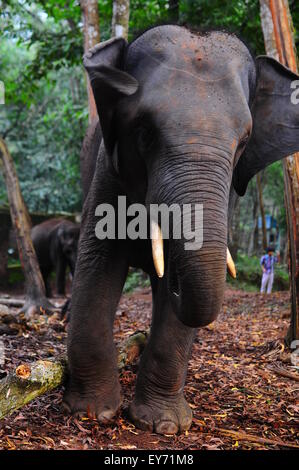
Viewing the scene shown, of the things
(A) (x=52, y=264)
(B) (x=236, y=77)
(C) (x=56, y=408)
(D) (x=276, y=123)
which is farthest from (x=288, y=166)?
(A) (x=52, y=264)

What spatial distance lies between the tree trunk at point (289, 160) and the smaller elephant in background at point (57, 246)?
28.0ft

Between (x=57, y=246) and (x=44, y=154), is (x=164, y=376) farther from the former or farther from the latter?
(x=44, y=154)

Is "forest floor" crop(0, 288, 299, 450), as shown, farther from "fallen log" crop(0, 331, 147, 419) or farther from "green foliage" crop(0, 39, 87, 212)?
"green foliage" crop(0, 39, 87, 212)

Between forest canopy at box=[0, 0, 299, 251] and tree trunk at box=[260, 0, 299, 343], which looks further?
forest canopy at box=[0, 0, 299, 251]

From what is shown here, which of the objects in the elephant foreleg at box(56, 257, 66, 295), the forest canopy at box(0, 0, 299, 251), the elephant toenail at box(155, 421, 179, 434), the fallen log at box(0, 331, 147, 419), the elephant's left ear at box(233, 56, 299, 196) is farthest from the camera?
the elephant foreleg at box(56, 257, 66, 295)

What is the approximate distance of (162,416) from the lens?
447cm

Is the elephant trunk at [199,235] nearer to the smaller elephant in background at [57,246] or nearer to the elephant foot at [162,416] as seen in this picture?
the elephant foot at [162,416]

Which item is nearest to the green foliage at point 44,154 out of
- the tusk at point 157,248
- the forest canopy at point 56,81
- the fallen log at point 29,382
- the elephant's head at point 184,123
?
the forest canopy at point 56,81

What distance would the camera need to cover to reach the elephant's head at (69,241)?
14992mm

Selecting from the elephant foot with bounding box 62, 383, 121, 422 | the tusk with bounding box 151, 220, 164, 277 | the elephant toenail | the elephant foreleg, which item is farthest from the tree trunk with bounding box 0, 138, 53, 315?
the tusk with bounding box 151, 220, 164, 277

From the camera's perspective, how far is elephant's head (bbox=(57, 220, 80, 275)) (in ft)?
49.2

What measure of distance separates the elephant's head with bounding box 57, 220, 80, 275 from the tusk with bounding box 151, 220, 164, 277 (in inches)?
439

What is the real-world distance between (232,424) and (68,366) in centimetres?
144
